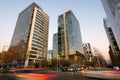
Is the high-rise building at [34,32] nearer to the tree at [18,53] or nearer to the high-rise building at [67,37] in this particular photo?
the high-rise building at [67,37]

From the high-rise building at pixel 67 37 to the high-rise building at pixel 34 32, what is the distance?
1768 centimetres

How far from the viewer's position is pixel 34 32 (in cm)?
10719

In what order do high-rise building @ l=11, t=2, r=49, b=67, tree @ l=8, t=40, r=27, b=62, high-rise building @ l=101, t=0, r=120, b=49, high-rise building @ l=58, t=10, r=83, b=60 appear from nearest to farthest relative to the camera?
1. high-rise building @ l=101, t=0, r=120, b=49
2. tree @ l=8, t=40, r=27, b=62
3. high-rise building @ l=11, t=2, r=49, b=67
4. high-rise building @ l=58, t=10, r=83, b=60

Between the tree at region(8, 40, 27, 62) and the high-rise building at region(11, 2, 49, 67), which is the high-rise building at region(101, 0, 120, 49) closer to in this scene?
the tree at region(8, 40, 27, 62)

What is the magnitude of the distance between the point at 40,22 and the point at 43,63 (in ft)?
168

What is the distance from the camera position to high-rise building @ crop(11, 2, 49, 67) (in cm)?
10229

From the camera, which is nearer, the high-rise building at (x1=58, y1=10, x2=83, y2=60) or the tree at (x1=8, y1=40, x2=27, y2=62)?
the tree at (x1=8, y1=40, x2=27, y2=62)

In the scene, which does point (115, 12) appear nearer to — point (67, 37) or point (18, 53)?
point (18, 53)

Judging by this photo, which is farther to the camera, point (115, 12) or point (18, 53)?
point (18, 53)

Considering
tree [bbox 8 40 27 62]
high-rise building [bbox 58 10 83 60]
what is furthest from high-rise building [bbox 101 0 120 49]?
high-rise building [bbox 58 10 83 60]

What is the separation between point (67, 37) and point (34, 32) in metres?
35.4

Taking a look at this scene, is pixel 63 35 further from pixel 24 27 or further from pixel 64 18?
pixel 24 27

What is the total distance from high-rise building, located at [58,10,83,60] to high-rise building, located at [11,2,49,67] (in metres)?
17.7

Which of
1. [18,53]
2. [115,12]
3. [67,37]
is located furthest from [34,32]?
[115,12]
